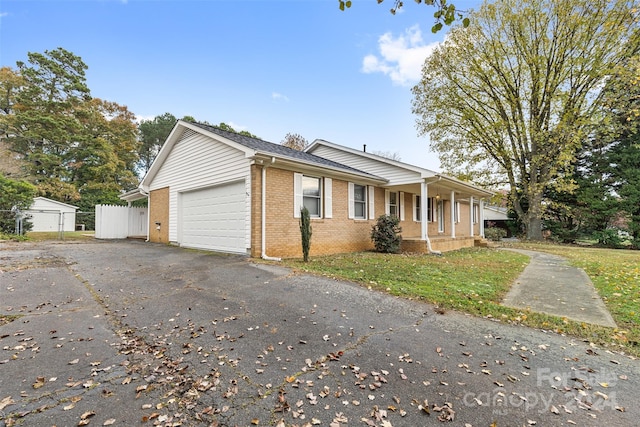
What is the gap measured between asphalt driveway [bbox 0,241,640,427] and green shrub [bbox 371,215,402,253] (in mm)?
6368

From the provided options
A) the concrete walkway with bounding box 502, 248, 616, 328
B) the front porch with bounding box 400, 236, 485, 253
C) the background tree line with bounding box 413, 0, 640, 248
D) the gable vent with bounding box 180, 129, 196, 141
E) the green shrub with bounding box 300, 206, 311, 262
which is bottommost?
the concrete walkway with bounding box 502, 248, 616, 328

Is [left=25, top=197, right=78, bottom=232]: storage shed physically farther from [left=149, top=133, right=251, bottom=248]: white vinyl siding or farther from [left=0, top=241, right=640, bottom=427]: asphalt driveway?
[left=0, top=241, right=640, bottom=427]: asphalt driveway

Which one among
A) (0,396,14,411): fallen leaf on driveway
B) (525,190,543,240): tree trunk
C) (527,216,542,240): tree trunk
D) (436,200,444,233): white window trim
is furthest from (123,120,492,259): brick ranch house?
(527,216,542,240): tree trunk

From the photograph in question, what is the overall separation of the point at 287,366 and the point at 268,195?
20.2 ft

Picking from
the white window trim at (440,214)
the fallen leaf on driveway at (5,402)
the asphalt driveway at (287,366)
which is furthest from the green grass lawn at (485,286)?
the white window trim at (440,214)

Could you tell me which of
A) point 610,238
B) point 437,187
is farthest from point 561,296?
point 610,238

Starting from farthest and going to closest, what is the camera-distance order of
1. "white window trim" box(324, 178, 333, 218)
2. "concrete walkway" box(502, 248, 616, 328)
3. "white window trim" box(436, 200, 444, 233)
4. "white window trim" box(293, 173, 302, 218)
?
"white window trim" box(436, 200, 444, 233) → "white window trim" box(324, 178, 333, 218) → "white window trim" box(293, 173, 302, 218) → "concrete walkway" box(502, 248, 616, 328)

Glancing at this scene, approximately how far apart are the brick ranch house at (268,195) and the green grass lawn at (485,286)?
1.79 m

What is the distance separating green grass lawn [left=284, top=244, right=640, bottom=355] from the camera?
144 inches

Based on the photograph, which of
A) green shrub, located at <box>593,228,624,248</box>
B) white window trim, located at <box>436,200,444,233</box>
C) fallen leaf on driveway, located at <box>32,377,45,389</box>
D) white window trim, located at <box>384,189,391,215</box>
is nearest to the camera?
fallen leaf on driveway, located at <box>32,377,45,389</box>

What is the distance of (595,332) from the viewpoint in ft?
11.7

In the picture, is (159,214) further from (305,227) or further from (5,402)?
(5,402)

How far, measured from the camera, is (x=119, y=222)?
50.4ft

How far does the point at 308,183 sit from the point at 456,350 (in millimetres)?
7354
